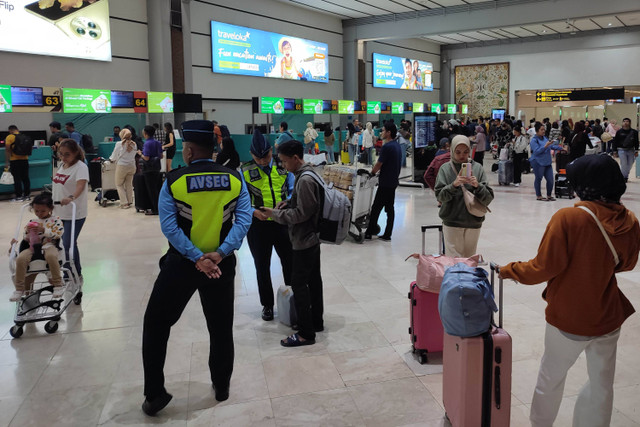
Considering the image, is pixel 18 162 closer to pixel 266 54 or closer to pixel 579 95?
pixel 266 54

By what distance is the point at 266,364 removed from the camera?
3707 millimetres

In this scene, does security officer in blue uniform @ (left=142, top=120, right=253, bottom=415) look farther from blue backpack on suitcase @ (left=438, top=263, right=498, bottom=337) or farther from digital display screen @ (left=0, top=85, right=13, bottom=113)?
digital display screen @ (left=0, top=85, right=13, bottom=113)

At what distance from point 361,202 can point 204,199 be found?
4957 mm

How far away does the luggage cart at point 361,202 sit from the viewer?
746 centimetres

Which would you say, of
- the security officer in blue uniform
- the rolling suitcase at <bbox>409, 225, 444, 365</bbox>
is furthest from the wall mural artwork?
the security officer in blue uniform

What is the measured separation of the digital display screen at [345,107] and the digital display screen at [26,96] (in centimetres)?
1178

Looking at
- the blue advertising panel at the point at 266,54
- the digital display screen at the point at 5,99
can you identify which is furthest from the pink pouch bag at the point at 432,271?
the blue advertising panel at the point at 266,54

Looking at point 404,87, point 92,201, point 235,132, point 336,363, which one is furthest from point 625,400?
point 404,87

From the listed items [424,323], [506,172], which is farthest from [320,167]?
[506,172]

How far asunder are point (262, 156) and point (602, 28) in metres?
28.0

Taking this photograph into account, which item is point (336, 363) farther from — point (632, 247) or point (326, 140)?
point (326, 140)

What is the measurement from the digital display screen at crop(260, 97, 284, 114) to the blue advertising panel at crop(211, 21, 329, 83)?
2.21 m

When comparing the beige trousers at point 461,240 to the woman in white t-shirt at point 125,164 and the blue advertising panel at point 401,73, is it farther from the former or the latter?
the blue advertising panel at point 401,73

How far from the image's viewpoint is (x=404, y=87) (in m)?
29.2
